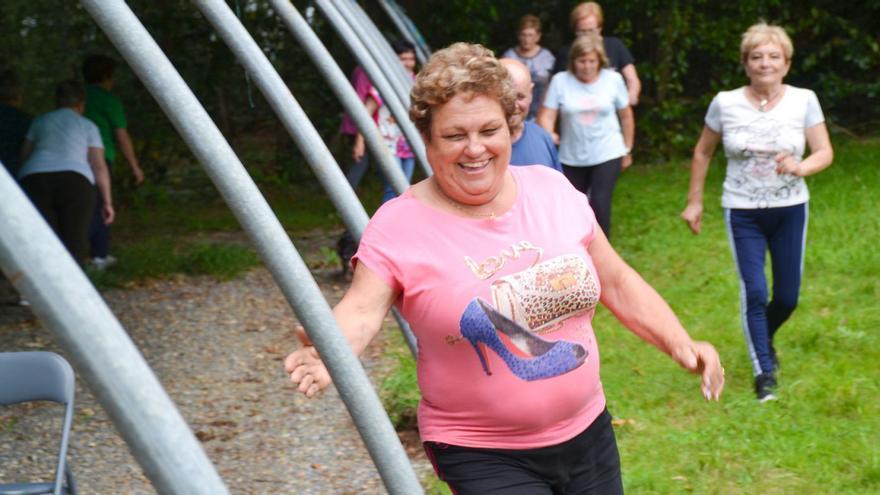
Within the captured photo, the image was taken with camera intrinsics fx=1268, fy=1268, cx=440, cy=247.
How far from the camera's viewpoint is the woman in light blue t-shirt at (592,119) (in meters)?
7.98

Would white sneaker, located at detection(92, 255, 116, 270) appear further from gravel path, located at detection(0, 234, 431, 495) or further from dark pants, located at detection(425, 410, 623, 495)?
dark pants, located at detection(425, 410, 623, 495)

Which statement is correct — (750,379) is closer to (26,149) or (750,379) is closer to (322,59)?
(322,59)

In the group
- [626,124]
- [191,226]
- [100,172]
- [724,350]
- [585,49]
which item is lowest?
[191,226]

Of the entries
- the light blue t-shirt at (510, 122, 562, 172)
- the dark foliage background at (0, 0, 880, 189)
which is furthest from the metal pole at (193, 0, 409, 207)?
the dark foliage background at (0, 0, 880, 189)

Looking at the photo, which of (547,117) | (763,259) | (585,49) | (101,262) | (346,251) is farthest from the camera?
(101,262)

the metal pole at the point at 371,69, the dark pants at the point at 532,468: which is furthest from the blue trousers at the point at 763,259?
the dark pants at the point at 532,468

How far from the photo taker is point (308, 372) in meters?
2.63

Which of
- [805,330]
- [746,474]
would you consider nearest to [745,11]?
[805,330]

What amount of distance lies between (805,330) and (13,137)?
5.02 meters

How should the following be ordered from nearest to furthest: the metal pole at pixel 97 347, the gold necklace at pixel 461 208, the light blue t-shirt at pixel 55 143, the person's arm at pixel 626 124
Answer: the metal pole at pixel 97 347 < the gold necklace at pixel 461 208 < the light blue t-shirt at pixel 55 143 < the person's arm at pixel 626 124

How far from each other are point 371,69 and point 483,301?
10.1ft

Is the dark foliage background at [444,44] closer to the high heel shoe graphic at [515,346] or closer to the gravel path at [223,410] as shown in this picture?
the gravel path at [223,410]

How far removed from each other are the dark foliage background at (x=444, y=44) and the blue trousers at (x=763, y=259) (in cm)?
808

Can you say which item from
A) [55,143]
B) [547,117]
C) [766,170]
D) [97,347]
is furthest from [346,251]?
[97,347]
